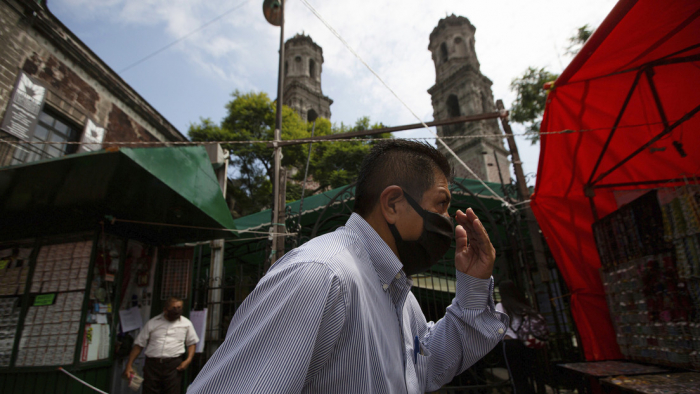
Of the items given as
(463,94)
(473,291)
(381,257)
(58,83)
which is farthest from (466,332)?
(463,94)

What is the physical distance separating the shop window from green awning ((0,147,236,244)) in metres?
2.89

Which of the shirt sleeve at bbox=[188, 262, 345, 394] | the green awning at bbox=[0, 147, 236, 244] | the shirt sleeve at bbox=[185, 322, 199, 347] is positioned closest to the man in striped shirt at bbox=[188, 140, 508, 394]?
the shirt sleeve at bbox=[188, 262, 345, 394]

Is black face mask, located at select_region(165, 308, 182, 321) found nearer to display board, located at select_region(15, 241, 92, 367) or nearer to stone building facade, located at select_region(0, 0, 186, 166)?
display board, located at select_region(15, 241, 92, 367)

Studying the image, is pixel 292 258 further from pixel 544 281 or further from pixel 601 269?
pixel 544 281

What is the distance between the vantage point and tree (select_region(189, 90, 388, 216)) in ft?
71.4

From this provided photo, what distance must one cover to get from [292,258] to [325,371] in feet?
1.19

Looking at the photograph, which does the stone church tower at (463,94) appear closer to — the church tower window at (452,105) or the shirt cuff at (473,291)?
the church tower window at (452,105)

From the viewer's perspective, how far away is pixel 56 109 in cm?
834

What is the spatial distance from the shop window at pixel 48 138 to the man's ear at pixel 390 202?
29.5 feet

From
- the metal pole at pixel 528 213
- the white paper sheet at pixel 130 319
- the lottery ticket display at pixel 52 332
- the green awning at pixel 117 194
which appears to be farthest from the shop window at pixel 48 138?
the metal pole at pixel 528 213

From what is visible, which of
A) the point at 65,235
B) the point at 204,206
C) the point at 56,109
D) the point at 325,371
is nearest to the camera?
the point at 325,371

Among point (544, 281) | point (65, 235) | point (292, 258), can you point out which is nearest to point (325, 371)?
point (292, 258)

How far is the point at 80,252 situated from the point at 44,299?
821 millimetres

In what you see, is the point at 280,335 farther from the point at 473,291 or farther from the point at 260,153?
the point at 260,153
